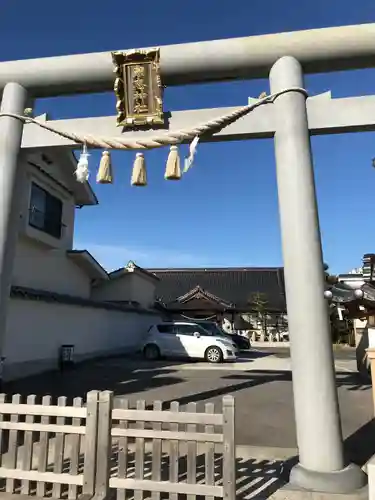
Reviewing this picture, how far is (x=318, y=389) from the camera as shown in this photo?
12.2ft

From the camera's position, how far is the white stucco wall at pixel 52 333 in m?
11.4

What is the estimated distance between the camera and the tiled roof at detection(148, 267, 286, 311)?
34656 mm

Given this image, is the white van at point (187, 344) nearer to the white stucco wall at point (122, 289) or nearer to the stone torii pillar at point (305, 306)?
the white stucco wall at point (122, 289)

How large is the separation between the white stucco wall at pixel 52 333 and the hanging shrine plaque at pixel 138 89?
8.29m

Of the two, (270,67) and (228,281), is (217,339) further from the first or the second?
(228,281)

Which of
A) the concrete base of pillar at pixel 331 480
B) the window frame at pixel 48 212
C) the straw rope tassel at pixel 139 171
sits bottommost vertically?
the concrete base of pillar at pixel 331 480

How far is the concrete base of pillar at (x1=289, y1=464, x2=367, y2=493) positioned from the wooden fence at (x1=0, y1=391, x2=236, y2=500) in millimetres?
714

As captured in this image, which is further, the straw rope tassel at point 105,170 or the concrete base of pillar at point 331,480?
the straw rope tassel at point 105,170

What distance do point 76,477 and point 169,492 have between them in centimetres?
89

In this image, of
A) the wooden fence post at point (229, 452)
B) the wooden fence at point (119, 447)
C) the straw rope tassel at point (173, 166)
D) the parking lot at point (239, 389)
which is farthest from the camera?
the parking lot at point (239, 389)

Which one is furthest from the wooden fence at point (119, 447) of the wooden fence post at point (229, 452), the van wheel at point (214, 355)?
the van wheel at point (214, 355)

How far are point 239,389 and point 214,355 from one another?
7155 millimetres

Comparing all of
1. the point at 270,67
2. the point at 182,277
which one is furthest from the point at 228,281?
the point at 270,67

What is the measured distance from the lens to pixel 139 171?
483 cm
